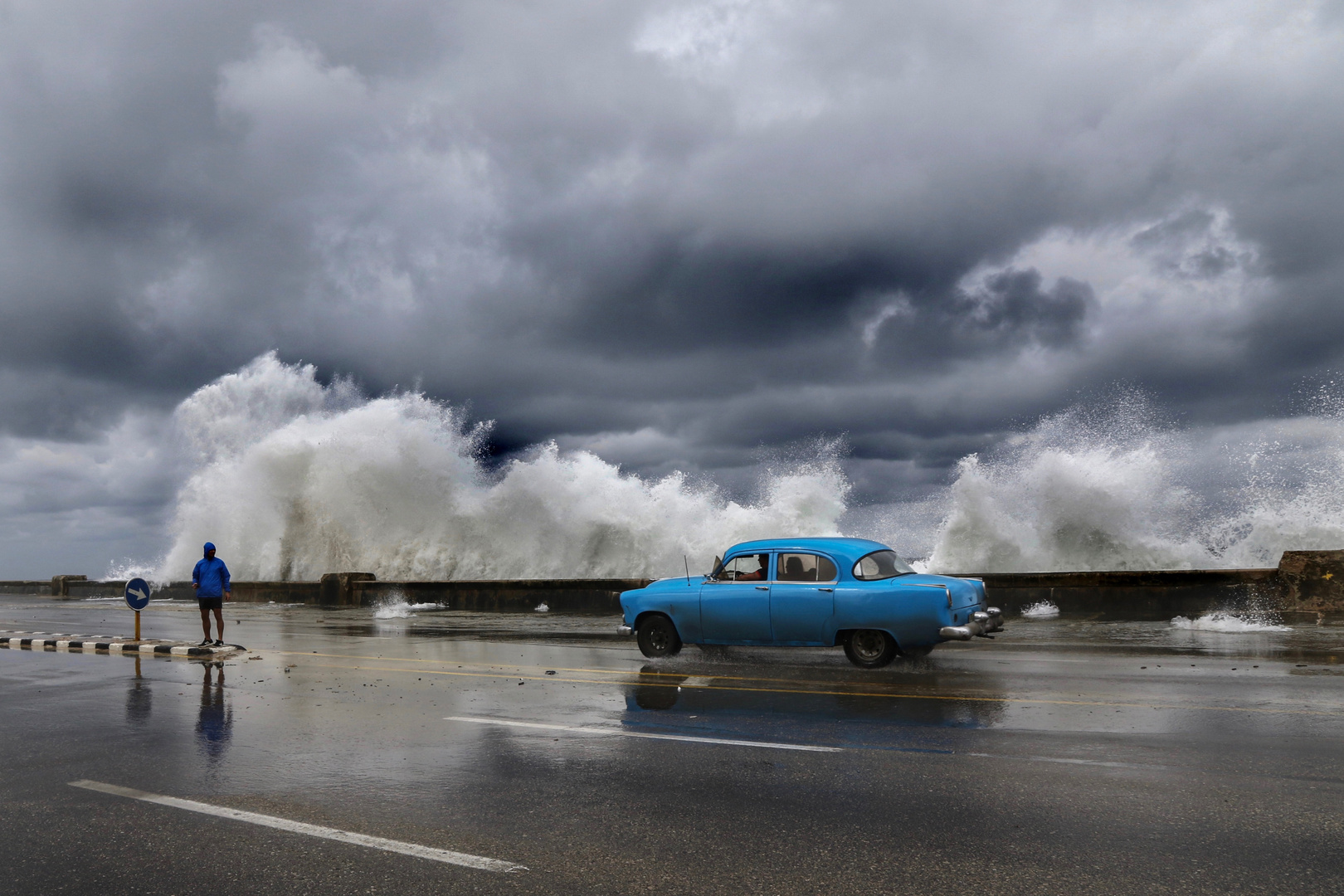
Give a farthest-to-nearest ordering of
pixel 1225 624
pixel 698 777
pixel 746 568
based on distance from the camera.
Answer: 1. pixel 1225 624
2. pixel 746 568
3. pixel 698 777

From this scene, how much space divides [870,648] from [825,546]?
1297 mm

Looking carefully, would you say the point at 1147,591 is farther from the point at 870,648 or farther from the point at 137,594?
the point at 137,594

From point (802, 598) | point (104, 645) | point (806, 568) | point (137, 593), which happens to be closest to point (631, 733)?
point (802, 598)

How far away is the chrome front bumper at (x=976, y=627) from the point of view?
10.4 metres

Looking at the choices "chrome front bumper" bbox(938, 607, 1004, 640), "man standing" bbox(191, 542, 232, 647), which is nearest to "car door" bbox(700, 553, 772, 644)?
"chrome front bumper" bbox(938, 607, 1004, 640)

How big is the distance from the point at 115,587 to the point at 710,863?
A: 151 ft

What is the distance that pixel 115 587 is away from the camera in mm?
42344

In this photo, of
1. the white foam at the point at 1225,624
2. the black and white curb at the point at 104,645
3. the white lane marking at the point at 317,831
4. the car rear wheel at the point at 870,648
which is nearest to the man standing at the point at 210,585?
the black and white curb at the point at 104,645

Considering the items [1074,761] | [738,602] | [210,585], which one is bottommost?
[1074,761]

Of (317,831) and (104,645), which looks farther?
(104,645)

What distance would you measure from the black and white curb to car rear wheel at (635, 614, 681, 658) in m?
6.67

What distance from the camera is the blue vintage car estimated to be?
34.8 ft

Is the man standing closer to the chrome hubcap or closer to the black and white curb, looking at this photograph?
the black and white curb

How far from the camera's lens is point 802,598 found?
11.0m
